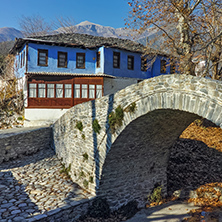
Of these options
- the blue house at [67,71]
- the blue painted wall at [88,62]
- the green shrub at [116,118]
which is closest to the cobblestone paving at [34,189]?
the green shrub at [116,118]

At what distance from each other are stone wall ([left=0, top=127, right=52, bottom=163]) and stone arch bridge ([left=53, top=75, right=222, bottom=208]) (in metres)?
2.63

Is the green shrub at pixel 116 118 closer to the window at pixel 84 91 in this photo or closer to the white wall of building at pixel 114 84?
the window at pixel 84 91

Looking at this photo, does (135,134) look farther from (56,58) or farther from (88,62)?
(56,58)

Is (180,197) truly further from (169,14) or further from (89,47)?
(89,47)

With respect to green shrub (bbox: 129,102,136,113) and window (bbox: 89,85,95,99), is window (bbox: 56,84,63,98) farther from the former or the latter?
green shrub (bbox: 129,102,136,113)

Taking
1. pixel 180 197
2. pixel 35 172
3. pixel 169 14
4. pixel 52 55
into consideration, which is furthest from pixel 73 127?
pixel 52 55

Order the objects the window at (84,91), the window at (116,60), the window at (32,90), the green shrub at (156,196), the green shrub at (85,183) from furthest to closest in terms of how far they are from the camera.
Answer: the window at (116,60)
the window at (84,91)
the window at (32,90)
the green shrub at (156,196)
the green shrub at (85,183)

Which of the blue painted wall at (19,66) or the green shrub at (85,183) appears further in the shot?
the blue painted wall at (19,66)

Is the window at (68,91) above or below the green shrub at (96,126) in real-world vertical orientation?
above

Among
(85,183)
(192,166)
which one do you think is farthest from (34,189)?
(192,166)

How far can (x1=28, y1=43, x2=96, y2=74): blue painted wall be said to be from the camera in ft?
57.3

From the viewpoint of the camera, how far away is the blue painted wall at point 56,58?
1745 centimetres

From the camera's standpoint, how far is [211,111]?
15.2ft

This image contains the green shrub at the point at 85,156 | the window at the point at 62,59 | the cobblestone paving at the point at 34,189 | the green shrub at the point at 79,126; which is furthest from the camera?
the window at the point at 62,59
